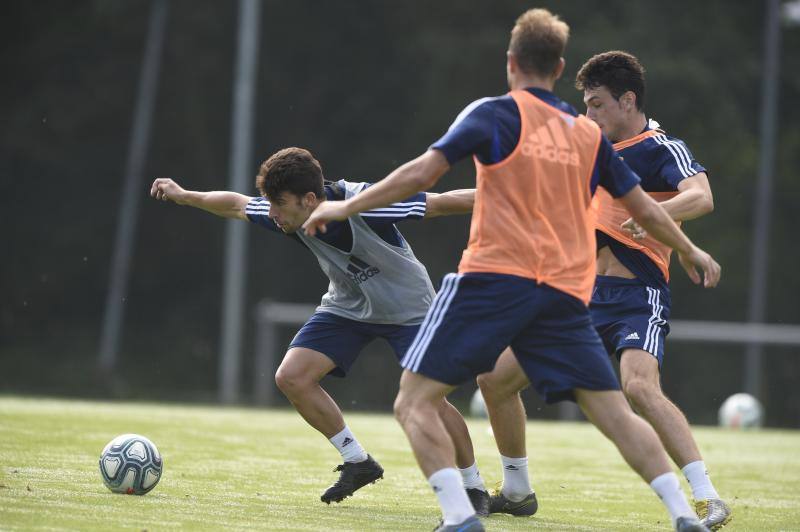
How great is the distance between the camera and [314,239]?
6.30m

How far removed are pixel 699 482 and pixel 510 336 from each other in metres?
1.71

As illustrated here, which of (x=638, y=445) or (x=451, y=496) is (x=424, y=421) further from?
(x=638, y=445)

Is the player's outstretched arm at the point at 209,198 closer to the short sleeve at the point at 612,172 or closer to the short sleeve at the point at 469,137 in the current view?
the short sleeve at the point at 469,137

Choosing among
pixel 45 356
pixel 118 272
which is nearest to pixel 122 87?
pixel 118 272

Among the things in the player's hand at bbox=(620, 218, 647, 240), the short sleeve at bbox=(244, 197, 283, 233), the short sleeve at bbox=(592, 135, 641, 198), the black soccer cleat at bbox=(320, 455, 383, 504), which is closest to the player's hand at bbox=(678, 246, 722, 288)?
the player's hand at bbox=(620, 218, 647, 240)

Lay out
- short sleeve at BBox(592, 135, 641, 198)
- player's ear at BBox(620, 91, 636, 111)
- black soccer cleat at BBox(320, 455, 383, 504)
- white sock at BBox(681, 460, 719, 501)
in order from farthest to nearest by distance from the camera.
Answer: player's ear at BBox(620, 91, 636, 111), black soccer cleat at BBox(320, 455, 383, 504), white sock at BBox(681, 460, 719, 501), short sleeve at BBox(592, 135, 641, 198)

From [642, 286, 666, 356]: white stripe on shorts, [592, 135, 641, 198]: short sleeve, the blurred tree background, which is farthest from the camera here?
the blurred tree background

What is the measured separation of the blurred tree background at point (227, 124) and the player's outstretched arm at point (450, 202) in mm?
16741

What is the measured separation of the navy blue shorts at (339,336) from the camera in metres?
6.54

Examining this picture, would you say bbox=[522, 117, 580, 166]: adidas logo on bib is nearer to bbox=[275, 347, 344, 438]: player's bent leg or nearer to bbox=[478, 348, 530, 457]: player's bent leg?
bbox=[478, 348, 530, 457]: player's bent leg

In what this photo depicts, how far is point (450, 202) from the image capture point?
622 cm

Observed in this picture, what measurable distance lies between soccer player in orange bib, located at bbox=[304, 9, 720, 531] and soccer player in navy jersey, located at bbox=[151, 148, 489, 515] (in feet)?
3.98

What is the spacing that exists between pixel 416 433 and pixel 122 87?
2109 centimetres

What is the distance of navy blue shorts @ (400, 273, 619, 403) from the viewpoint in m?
4.84
